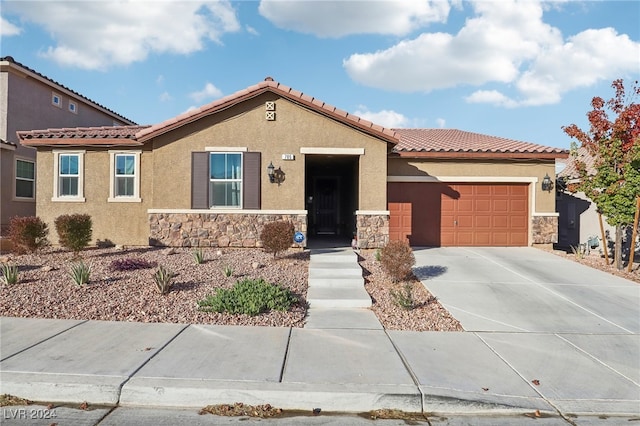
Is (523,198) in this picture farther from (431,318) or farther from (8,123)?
(8,123)

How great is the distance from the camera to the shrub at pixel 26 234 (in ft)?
32.3

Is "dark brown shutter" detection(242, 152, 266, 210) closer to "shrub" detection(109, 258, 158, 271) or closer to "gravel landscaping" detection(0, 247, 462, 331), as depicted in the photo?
"gravel landscaping" detection(0, 247, 462, 331)

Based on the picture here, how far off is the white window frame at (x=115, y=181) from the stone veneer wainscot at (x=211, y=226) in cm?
104

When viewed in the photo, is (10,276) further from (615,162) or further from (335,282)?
(615,162)

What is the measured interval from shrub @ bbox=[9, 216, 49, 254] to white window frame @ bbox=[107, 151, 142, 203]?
2184mm

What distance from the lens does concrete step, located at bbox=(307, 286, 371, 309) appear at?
7.03 meters

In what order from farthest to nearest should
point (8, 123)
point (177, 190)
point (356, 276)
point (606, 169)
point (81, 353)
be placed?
point (8, 123) → point (177, 190) → point (606, 169) → point (356, 276) → point (81, 353)

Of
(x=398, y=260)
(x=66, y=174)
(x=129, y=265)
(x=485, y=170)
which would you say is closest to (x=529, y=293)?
(x=398, y=260)

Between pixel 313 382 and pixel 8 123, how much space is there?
55.0ft

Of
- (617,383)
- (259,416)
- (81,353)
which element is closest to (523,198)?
(617,383)

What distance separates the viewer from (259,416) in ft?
12.0

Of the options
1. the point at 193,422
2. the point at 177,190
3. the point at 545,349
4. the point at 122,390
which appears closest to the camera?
the point at 193,422

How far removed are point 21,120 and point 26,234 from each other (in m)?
8.22

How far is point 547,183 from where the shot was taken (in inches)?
498
